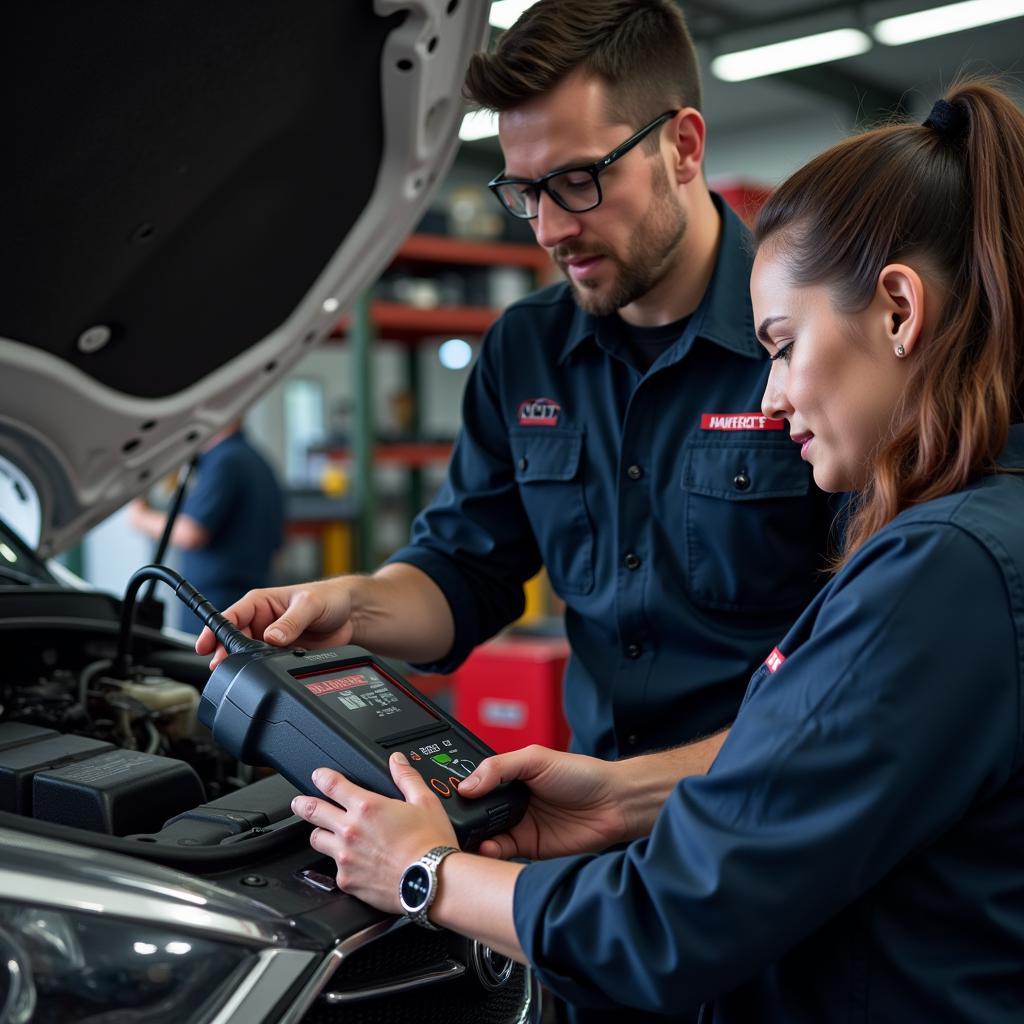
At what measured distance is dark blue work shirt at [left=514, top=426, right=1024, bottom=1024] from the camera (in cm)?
70

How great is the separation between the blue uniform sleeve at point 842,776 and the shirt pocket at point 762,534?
56 cm

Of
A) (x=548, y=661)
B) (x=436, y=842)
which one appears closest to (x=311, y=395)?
(x=548, y=661)

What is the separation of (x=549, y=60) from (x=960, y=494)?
2.64ft

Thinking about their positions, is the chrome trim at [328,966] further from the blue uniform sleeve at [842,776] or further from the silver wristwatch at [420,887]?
the blue uniform sleeve at [842,776]

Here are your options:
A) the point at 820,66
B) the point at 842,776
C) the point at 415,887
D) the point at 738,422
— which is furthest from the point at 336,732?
the point at 820,66

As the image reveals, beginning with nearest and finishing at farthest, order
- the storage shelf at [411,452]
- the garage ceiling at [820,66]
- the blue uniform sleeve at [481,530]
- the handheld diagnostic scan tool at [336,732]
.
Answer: the handheld diagnostic scan tool at [336,732] → the blue uniform sleeve at [481,530] → the storage shelf at [411,452] → the garage ceiling at [820,66]

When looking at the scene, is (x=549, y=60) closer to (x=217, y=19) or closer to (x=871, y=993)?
(x=217, y=19)

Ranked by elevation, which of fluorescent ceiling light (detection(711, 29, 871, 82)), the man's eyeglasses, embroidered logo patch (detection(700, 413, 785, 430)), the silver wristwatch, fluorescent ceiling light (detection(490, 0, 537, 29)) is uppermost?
fluorescent ceiling light (detection(711, 29, 871, 82))

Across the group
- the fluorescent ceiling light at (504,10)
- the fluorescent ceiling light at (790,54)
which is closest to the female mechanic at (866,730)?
the fluorescent ceiling light at (504,10)

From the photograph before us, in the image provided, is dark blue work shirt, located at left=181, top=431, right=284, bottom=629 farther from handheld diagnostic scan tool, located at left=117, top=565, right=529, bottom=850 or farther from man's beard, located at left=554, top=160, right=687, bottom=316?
handheld diagnostic scan tool, located at left=117, top=565, right=529, bottom=850

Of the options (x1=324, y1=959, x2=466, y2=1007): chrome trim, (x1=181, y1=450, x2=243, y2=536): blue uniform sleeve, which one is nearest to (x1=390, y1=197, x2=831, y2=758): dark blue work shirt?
(x1=324, y1=959, x2=466, y2=1007): chrome trim

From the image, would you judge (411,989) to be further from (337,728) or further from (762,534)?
(762,534)

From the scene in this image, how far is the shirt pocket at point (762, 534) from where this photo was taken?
132 centimetres

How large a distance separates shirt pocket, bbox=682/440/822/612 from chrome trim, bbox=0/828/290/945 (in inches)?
28.0
